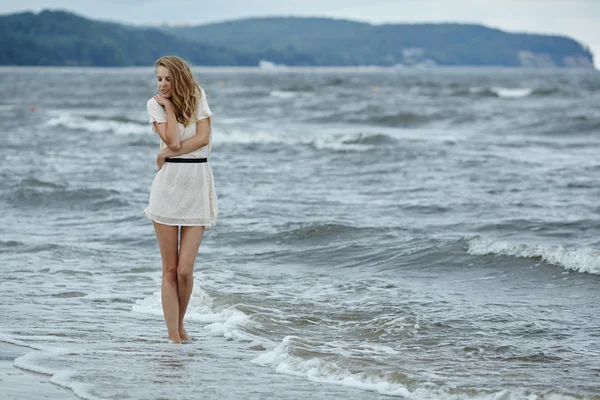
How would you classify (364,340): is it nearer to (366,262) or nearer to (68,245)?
(366,262)

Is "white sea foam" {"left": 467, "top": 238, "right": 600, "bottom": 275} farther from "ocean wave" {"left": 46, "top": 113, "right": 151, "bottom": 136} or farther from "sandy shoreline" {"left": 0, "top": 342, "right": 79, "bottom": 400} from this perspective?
"ocean wave" {"left": 46, "top": 113, "right": 151, "bottom": 136}

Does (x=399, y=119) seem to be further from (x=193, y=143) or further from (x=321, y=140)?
(x=193, y=143)

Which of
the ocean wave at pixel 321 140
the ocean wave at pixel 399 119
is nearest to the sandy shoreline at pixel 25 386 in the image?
the ocean wave at pixel 321 140

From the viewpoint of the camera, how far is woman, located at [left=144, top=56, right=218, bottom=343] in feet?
18.9

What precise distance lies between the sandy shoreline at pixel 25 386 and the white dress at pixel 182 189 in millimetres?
1258

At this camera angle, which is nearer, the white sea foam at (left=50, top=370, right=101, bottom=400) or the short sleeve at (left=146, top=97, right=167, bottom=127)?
the white sea foam at (left=50, top=370, right=101, bottom=400)

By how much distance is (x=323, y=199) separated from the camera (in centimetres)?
1425

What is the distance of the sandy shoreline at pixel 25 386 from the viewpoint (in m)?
5.01

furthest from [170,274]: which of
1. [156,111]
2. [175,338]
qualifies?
[156,111]

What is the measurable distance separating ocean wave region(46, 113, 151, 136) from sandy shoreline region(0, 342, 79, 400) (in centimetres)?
2399

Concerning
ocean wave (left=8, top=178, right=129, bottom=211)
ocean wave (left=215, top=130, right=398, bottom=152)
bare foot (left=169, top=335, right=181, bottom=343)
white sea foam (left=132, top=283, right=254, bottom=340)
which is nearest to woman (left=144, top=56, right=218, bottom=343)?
bare foot (left=169, top=335, right=181, bottom=343)

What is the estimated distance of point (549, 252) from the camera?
959 cm

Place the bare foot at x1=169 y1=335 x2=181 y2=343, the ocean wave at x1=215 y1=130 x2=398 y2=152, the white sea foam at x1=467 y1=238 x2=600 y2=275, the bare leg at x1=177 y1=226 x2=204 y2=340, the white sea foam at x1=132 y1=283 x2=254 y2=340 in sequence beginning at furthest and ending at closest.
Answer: the ocean wave at x1=215 y1=130 x2=398 y2=152, the white sea foam at x1=467 y1=238 x2=600 y2=275, the white sea foam at x1=132 y1=283 x2=254 y2=340, the bare foot at x1=169 y1=335 x2=181 y2=343, the bare leg at x1=177 y1=226 x2=204 y2=340

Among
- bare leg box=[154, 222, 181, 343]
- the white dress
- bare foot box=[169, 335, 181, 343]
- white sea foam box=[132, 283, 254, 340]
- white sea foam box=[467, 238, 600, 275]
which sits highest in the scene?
the white dress
